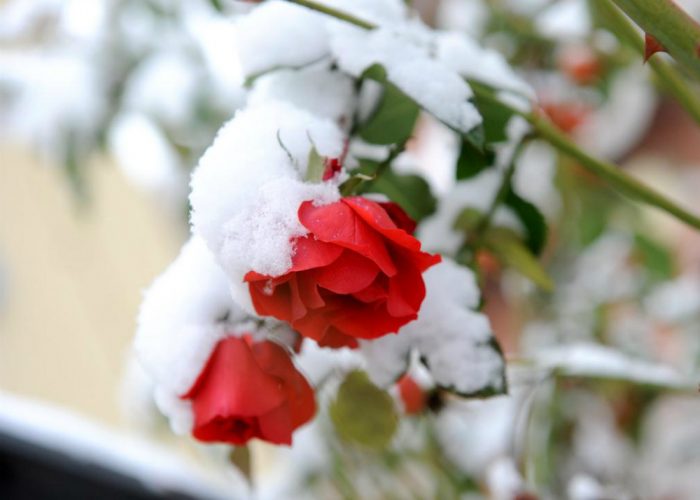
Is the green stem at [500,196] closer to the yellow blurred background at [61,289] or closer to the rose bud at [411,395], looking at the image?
the rose bud at [411,395]

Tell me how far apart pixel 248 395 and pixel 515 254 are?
0.35 feet

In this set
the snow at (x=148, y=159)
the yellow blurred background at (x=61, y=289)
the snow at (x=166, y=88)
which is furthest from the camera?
the yellow blurred background at (x=61, y=289)

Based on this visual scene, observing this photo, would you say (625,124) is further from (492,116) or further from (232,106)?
(492,116)

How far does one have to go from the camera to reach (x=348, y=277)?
0.50 feet

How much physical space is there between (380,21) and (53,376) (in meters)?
1.25

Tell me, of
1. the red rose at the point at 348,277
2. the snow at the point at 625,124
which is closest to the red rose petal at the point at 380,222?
the red rose at the point at 348,277

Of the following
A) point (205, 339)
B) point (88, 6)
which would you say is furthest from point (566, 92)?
point (205, 339)

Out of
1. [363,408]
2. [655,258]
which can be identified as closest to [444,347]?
[363,408]

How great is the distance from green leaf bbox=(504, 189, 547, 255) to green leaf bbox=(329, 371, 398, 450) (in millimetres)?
71

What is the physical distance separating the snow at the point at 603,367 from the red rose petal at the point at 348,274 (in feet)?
0.59

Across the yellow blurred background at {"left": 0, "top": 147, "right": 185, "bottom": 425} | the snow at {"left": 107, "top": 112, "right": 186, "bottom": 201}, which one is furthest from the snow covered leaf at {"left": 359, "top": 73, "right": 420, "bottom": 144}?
the yellow blurred background at {"left": 0, "top": 147, "right": 185, "bottom": 425}

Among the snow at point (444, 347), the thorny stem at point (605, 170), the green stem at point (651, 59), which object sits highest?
the green stem at point (651, 59)

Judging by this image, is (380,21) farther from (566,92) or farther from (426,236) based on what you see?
(566,92)

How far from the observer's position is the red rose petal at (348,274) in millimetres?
152
